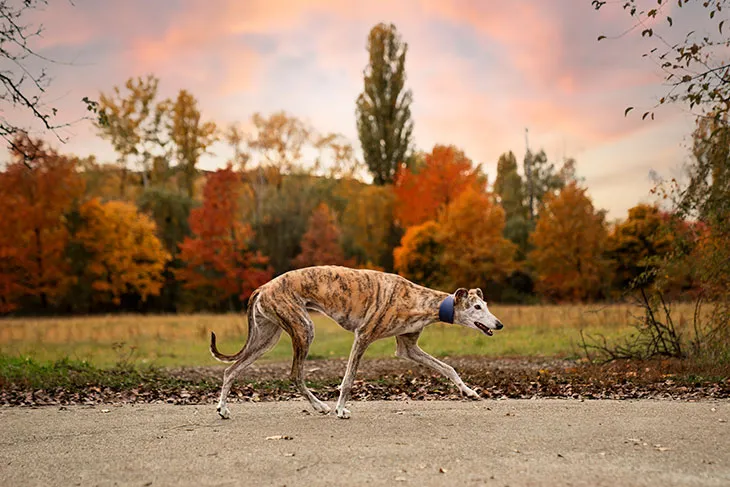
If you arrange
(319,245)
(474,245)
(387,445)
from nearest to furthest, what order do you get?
(387,445) → (474,245) → (319,245)

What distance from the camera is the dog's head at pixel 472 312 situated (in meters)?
9.55

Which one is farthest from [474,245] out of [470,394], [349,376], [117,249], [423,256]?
[349,376]

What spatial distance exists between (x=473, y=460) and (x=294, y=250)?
4918cm

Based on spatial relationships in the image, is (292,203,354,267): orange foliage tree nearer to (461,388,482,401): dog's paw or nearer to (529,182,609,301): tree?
(529,182,609,301): tree

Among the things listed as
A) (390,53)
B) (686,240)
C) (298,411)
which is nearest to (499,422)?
(298,411)

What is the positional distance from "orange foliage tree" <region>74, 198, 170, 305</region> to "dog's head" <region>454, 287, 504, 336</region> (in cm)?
4140

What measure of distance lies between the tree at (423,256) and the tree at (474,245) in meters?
0.78

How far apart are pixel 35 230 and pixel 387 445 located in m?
42.2

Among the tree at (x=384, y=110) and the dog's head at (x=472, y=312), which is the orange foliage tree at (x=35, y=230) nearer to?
the tree at (x=384, y=110)

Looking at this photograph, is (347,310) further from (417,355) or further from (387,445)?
(387,445)

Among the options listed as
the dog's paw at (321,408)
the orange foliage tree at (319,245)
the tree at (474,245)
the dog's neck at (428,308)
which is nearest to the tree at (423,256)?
the tree at (474,245)

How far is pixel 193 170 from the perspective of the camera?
188ft

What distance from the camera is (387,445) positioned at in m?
7.59

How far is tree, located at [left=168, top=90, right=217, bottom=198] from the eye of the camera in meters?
54.9
